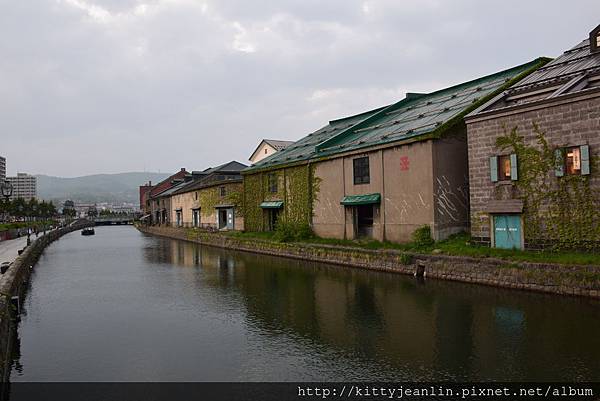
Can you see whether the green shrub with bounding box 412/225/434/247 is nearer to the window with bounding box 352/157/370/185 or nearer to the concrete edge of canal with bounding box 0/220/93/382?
the window with bounding box 352/157/370/185

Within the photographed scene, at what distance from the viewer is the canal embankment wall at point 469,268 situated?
16984mm

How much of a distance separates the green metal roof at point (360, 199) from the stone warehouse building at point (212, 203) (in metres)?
19.9

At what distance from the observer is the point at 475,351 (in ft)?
39.6

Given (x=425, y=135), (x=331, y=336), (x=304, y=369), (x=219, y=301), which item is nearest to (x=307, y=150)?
(x=425, y=135)

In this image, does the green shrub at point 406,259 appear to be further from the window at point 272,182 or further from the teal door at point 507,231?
the window at point 272,182

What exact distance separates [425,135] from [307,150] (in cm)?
1596

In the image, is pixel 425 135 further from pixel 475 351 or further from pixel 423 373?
pixel 423 373

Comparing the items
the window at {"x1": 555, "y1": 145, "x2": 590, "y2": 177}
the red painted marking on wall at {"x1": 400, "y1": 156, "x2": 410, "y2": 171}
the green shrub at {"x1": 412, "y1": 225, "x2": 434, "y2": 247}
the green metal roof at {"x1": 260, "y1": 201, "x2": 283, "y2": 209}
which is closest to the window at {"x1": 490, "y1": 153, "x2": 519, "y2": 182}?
the window at {"x1": 555, "y1": 145, "x2": 590, "y2": 177}

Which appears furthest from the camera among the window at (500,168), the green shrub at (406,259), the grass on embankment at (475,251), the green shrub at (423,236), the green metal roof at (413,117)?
the green metal roof at (413,117)

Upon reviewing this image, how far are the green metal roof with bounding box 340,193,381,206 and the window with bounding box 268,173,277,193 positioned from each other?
A: 10642 millimetres

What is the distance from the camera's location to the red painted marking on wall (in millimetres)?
27422

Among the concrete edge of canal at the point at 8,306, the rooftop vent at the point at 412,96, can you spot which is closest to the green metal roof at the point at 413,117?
the rooftop vent at the point at 412,96

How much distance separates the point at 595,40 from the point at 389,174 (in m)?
12.4

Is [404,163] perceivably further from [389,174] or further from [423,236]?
[423,236]
